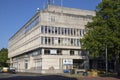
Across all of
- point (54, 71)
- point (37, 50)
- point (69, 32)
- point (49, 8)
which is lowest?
point (54, 71)

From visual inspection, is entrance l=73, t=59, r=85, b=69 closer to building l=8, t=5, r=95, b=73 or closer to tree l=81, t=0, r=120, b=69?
building l=8, t=5, r=95, b=73

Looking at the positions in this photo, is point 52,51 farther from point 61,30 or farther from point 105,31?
point 105,31

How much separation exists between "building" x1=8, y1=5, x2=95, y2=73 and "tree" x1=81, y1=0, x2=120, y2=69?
21.7 metres

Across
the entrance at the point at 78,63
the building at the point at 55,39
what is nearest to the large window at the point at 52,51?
the building at the point at 55,39

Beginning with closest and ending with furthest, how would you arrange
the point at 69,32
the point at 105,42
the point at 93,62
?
1. the point at 105,42
2. the point at 69,32
3. the point at 93,62

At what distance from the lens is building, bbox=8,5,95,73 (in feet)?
289

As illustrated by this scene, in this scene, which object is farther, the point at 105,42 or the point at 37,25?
the point at 37,25

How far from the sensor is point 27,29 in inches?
4252

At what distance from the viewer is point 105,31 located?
59938mm

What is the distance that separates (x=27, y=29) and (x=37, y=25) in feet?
57.7

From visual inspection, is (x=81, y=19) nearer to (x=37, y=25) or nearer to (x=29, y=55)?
(x=37, y=25)

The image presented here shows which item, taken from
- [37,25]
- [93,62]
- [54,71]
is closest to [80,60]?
[93,62]

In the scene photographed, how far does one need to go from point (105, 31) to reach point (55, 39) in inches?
1238

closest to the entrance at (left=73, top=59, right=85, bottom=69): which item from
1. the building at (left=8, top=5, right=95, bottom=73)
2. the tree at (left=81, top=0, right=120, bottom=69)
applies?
the building at (left=8, top=5, right=95, bottom=73)
